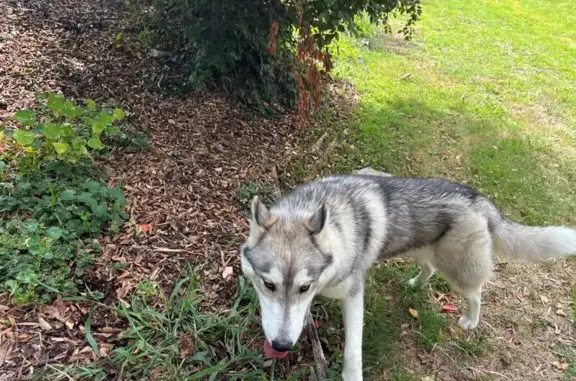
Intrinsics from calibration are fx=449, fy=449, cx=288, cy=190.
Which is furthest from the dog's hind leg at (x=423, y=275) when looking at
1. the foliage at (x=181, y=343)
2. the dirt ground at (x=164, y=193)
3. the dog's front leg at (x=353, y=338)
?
the foliage at (x=181, y=343)

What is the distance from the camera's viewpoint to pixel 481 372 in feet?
11.0

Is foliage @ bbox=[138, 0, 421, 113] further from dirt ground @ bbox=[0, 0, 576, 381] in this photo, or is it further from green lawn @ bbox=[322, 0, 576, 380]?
green lawn @ bbox=[322, 0, 576, 380]

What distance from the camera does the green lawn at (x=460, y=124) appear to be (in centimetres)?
383

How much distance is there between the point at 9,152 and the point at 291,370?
2.82 meters

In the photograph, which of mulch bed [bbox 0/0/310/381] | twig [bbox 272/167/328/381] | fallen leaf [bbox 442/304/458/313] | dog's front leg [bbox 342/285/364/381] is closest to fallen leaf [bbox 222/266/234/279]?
mulch bed [bbox 0/0/310/381]

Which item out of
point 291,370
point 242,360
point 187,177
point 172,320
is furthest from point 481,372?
point 187,177

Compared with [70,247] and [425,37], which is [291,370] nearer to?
[70,247]

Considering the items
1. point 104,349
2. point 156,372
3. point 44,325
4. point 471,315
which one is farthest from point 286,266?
point 471,315

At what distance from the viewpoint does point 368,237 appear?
3.03m

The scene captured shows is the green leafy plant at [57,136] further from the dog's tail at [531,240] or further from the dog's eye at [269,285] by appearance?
the dog's tail at [531,240]

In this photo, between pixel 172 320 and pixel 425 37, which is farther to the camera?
pixel 425 37

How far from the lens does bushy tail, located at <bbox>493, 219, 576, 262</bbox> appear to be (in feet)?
10.1

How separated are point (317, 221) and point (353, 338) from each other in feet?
3.11

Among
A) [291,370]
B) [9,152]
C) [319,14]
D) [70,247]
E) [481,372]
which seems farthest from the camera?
[319,14]
